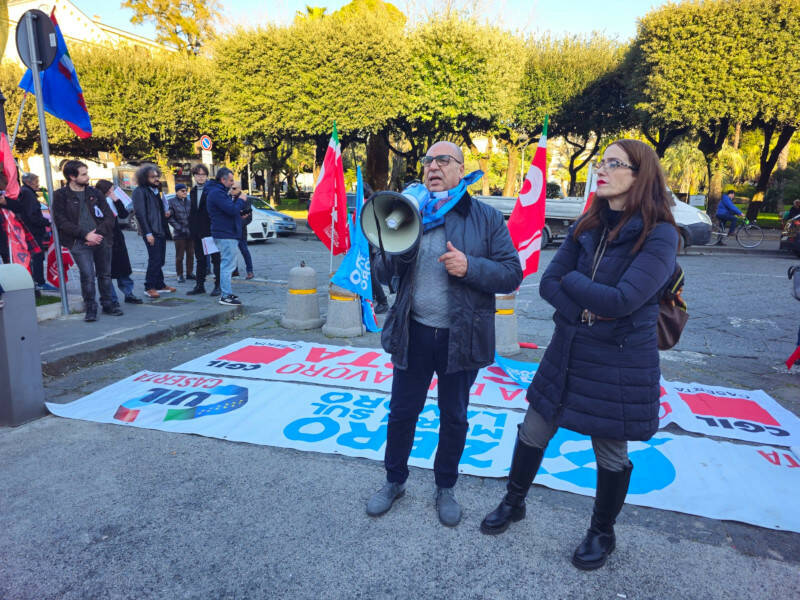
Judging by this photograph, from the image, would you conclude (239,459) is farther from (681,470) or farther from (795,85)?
(795,85)

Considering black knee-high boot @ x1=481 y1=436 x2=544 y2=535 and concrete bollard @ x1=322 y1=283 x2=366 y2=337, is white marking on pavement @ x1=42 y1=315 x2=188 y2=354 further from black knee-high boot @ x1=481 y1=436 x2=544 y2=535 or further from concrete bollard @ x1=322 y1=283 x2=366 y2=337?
black knee-high boot @ x1=481 y1=436 x2=544 y2=535

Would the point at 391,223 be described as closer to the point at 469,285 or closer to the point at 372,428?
the point at 469,285

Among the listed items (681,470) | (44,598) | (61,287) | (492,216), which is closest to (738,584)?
(681,470)

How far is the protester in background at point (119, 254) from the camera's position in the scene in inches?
260

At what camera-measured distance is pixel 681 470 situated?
3174 millimetres

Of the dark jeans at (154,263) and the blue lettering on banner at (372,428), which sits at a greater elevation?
the dark jeans at (154,263)

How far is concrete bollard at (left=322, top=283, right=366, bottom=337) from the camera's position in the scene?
6.08 m

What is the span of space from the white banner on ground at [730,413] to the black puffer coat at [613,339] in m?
2.03

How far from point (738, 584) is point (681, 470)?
99 cm

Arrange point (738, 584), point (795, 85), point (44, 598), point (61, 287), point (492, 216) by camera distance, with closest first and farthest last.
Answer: point (44, 598), point (738, 584), point (492, 216), point (61, 287), point (795, 85)

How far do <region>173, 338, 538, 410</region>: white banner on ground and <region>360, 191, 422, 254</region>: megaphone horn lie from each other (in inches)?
86.8

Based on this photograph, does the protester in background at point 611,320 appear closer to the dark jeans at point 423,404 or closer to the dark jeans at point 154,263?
the dark jeans at point 423,404

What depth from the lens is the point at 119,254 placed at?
666cm

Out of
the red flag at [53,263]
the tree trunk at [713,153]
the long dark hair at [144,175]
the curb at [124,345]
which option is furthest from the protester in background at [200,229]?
the tree trunk at [713,153]
